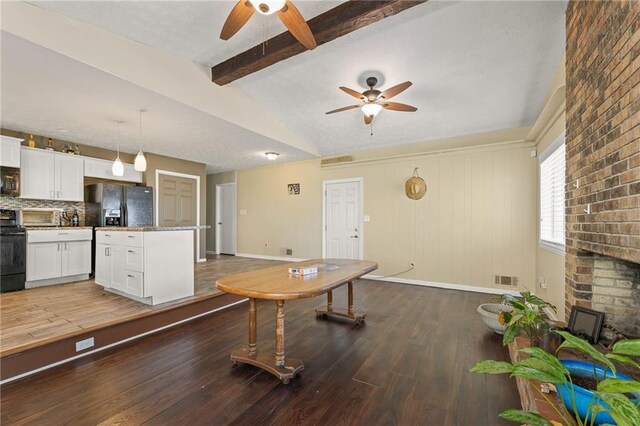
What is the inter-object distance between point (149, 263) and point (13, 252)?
8.17 feet

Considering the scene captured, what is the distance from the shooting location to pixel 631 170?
51.8 inches

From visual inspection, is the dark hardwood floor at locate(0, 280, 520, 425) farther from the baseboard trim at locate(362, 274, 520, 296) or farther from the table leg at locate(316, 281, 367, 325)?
the baseboard trim at locate(362, 274, 520, 296)

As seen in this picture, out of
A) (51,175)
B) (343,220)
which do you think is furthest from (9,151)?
(343,220)

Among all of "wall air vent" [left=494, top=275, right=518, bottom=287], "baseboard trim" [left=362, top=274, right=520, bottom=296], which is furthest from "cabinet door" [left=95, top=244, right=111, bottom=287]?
"wall air vent" [left=494, top=275, right=518, bottom=287]

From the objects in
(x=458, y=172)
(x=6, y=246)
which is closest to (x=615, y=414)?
(x=458, y=172)

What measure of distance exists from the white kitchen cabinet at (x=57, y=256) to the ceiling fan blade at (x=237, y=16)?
4.23 metres

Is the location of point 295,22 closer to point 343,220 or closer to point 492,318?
point 492,318

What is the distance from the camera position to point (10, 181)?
3984 millimetres

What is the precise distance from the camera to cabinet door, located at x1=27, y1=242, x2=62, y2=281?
3996 mm

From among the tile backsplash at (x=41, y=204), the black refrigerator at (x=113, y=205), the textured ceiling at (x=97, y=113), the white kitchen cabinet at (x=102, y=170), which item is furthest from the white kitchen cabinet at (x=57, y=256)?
the textured ceiling at (x=97, y=113)

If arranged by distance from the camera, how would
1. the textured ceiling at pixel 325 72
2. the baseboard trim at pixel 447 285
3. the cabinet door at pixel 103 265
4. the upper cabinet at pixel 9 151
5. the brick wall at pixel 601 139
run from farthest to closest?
the baseboard trim at pixel 447 285
the upper cabinet at pixel 9 151
the cabinet door at pixel 103 265
the textured ceiling at pixel 325 72
the brick wall at pixel 601 139

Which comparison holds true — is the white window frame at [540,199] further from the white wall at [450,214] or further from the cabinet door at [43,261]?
the cabinet door at [43,261]

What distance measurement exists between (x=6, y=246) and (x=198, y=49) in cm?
378

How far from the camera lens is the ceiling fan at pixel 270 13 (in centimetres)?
177
